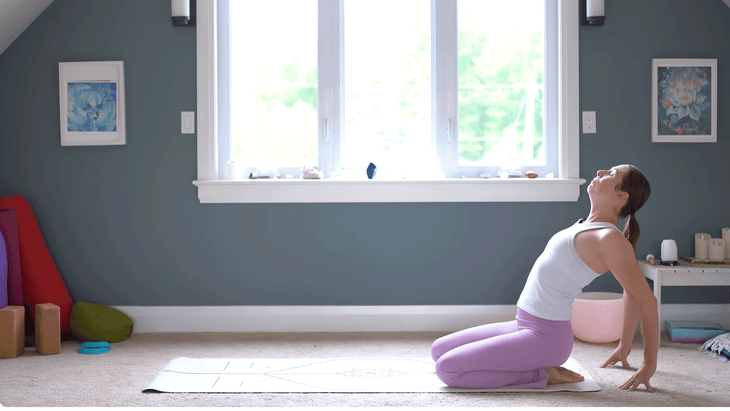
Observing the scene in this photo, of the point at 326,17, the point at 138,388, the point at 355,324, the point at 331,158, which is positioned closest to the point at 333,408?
the point at 138,388

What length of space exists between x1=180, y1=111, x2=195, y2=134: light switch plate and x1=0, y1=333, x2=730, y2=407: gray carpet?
42.7 inches

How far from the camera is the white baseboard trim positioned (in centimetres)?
330

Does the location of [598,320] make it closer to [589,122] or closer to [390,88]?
[589,122]

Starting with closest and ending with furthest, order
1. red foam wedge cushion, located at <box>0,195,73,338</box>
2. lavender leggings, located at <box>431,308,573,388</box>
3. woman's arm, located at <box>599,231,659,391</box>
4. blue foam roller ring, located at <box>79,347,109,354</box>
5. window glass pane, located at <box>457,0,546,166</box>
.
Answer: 1. woman's arm, located at <box>599,231,659,391</box>
2. lavender leggings, located at <box>431,308,573,388</box>
3. blue foam roller ring, located at <box>79,347,109,354</box>
4. red foam wedge cushion, located at <box>0,195,73,338</box>
5. window glass pane, located at <box>457,0,546,166</box>

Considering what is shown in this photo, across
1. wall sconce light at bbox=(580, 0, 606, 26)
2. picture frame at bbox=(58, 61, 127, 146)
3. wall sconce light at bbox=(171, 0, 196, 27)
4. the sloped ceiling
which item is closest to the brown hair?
wall sconce light at bbox=(580, 0, 606, 26)

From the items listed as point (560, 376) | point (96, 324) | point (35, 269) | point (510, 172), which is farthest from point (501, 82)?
point (35, 269)

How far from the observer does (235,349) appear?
2945 millimetres

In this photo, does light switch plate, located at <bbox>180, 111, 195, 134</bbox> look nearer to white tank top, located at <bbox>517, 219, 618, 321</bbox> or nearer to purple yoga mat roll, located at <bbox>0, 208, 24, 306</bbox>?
purple yoga mat roll, located at <bbox>0, 208, 24, 306</bbox>

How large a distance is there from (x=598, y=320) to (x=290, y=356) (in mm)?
1492

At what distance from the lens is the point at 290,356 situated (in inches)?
111

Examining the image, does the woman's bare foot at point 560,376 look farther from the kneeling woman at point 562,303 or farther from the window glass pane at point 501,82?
the window glass pane at point 501,82

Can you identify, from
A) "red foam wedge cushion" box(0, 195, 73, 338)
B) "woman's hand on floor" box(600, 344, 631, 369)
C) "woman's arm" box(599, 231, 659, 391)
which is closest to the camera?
"woman's arm" box(599, 231, 659, 391)

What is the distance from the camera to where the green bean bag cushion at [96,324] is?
304 centimetres

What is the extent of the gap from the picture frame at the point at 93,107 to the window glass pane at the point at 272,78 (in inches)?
23.6
